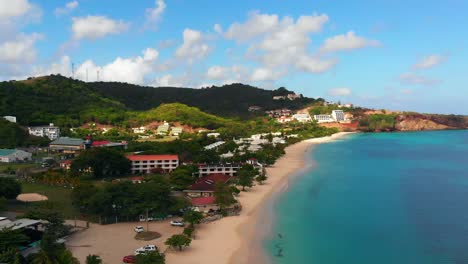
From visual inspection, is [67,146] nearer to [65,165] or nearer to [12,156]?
[12,156]

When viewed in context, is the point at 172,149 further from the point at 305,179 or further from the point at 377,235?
the point at 377,235

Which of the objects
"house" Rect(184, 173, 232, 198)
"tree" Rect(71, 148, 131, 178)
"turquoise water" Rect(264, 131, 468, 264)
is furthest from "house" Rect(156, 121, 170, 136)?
"house" Rect(184, 173, 232, 198)

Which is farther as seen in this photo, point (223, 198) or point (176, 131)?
point (176, 131)

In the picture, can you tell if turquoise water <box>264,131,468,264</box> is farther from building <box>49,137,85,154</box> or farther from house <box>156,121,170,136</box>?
house <box>156,121,170,136</box>

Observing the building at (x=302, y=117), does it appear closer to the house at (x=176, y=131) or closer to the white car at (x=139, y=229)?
the house at (x=176, y=131)

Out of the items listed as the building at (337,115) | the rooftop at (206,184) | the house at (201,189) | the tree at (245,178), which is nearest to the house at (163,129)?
the tree at (245,178)

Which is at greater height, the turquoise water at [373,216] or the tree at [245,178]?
the tree at [245,178]

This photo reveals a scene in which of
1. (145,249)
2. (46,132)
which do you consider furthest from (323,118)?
(145,249)
